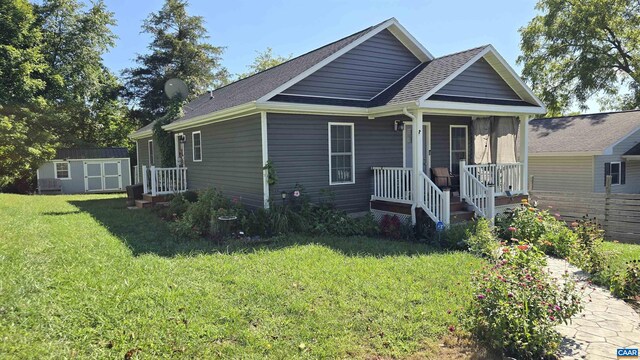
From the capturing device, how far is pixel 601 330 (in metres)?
4.63

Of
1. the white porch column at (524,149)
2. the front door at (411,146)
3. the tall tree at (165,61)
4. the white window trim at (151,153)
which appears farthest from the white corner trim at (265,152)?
the tall tree at (165,61)

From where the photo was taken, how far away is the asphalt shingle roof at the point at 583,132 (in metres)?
17.5

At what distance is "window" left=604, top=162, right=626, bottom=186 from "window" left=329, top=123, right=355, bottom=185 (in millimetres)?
13176

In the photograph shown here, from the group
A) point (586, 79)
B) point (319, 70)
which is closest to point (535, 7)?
point (586, 79)

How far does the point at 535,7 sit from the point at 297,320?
32311 mm

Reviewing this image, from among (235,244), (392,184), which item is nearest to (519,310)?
(235,244)

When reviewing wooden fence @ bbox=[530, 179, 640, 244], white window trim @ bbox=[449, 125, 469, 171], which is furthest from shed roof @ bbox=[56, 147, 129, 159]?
wooden fence @ bbox=[530, 179, 640, 244]

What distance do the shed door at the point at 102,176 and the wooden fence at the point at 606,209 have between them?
22794mm

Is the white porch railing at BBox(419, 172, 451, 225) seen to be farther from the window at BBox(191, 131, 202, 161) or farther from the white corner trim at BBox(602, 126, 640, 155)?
the white corner trim at BBox(602, 126, 640, 155)

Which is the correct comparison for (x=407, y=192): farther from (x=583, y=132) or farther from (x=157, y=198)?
(x=583, y=132)

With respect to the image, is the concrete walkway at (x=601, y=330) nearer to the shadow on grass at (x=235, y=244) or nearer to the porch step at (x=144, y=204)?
the shadow on grass at (x=235, y=244)

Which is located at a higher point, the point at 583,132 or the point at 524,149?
the point at 583,132

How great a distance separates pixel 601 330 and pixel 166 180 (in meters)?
13.0

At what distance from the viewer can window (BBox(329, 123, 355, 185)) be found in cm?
1070
